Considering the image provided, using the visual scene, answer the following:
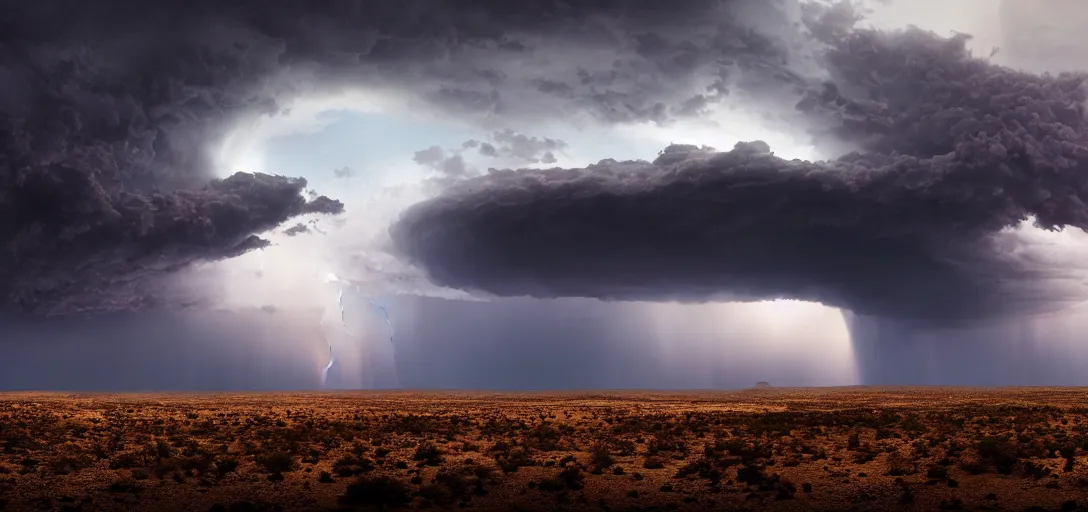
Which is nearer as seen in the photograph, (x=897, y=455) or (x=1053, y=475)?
(x=1053, y=475)

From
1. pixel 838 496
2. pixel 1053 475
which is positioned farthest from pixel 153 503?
pixel 1053 475

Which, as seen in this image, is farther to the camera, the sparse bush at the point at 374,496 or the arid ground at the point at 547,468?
the arid ground at the point at 547,468

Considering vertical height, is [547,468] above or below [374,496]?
above

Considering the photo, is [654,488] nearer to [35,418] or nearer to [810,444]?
[810,444]

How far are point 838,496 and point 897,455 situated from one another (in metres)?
9.44

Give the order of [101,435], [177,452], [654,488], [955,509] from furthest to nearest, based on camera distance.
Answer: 1. [101,435]
2. [177,452]
3. [654,488]
4. [955,509]

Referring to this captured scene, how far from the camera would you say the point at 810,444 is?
41656 mm

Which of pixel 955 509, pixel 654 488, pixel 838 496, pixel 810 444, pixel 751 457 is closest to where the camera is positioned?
pixel 955 509

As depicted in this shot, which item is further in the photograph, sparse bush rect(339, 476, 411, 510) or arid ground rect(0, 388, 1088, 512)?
arid ground rect(0, 388, 1088, 512)

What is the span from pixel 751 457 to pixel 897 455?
6.01m

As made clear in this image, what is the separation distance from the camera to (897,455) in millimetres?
36031

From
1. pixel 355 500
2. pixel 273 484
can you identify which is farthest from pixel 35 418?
pixel 355 500

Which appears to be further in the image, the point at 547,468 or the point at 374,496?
the point at 547,468

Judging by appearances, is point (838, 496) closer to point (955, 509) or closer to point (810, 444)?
point (955, 509)
